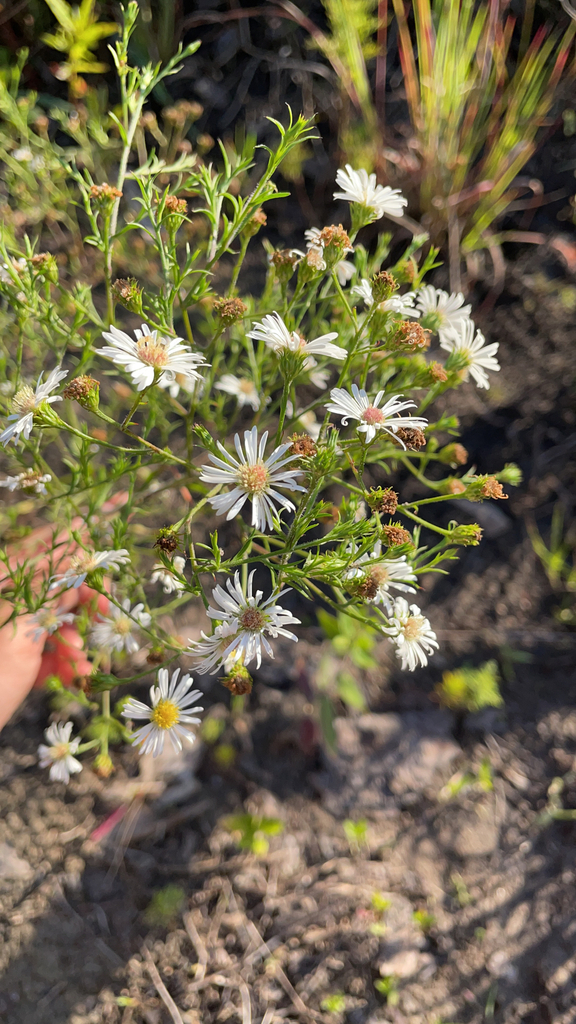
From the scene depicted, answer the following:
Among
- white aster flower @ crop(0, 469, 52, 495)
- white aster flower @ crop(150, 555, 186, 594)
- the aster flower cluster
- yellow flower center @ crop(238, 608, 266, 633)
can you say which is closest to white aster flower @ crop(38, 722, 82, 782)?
the aster flower cluster

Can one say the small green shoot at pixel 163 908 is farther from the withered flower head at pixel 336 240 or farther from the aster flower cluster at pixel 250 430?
the withered flower head at pixel 336 240

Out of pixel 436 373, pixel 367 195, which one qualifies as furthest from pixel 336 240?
pixel 436 373

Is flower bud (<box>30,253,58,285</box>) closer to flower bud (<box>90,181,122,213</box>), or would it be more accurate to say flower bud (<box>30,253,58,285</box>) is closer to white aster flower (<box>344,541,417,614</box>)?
flower bud (<box>90,181,122,213</box>)

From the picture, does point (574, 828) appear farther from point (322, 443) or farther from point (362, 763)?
point (322, 443)

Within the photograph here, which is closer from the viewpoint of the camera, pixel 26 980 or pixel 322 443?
pixel 322 443

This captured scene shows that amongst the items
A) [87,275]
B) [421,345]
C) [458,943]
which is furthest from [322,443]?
[87,275]
